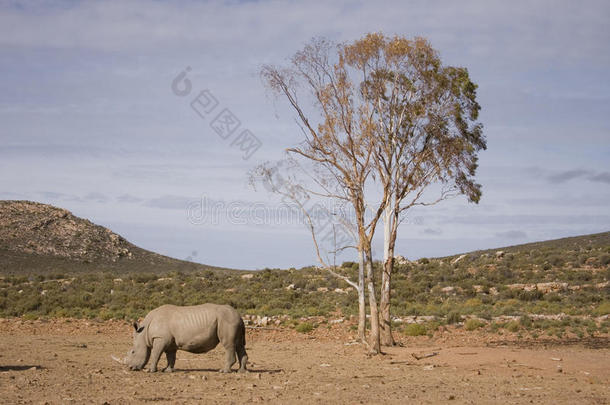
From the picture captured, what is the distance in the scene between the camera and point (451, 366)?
647 inches

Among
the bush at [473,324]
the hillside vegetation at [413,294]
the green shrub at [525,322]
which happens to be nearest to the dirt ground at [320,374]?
the bush at [473,324]

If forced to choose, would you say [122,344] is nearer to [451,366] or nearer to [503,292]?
[451,366]

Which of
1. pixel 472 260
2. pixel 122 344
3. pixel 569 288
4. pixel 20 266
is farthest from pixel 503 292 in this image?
pixel 20 266

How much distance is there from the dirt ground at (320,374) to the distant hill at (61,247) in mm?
40346

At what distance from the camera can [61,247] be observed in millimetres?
66562

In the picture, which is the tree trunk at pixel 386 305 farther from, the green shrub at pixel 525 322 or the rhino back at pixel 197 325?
the rhino back at pixel 197 325

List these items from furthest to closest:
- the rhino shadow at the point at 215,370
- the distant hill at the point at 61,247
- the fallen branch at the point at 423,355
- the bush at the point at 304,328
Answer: the distant hill at the point at 61,247 → the bush at the point at 304,328 → the fallen branch at the point at 423,355 → the rhino shadow at the point at 215,370

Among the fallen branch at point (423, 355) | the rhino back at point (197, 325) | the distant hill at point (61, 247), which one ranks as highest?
the distant hill at point (61, 247)

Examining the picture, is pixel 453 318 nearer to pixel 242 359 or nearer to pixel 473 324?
pixel 473 324

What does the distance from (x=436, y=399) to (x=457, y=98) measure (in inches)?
473

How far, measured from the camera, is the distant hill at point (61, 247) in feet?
202

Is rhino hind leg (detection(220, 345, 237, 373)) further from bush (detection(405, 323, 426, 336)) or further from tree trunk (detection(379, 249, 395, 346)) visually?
bush (detection(405, 323, 426, 336))

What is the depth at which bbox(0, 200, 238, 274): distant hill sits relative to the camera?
61469mm

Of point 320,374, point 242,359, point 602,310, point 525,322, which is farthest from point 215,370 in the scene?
point 602,310
